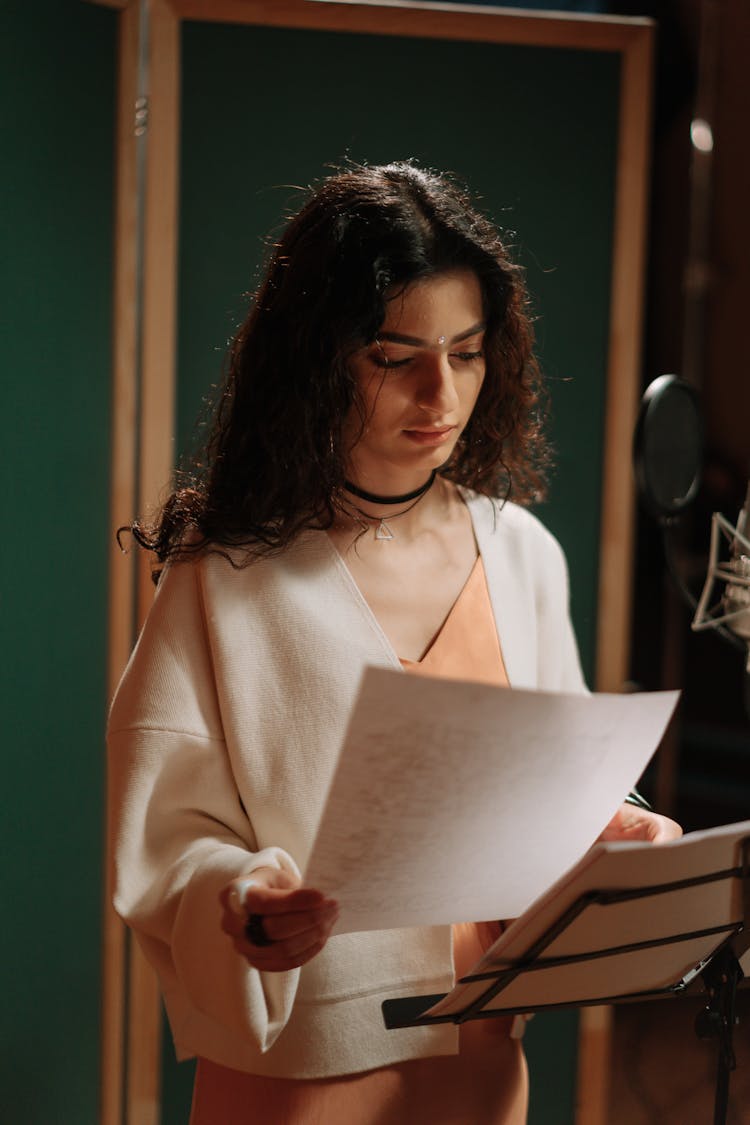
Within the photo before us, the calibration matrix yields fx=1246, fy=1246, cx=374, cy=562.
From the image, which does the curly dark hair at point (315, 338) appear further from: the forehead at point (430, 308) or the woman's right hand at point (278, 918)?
the woman's right hand at point (278, 918)

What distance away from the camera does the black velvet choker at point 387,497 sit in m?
1.26

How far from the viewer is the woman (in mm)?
1142

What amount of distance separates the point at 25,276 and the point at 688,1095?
7.49 ft

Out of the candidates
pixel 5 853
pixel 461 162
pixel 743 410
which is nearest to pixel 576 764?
pixel 5 853

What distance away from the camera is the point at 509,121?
1979mm

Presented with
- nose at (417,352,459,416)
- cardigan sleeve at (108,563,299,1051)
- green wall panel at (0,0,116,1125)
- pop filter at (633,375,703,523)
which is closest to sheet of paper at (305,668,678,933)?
cardigan sleeve at (108,563,299,1051)

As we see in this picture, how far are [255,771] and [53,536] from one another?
31.9 inches

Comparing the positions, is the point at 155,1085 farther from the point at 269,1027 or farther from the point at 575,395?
the point at 575,395

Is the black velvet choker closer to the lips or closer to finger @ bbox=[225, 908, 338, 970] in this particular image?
the lips

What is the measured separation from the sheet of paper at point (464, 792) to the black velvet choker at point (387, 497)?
389mm

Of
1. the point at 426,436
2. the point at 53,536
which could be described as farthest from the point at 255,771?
the point at 53,536

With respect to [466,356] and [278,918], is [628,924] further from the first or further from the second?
[466,356]

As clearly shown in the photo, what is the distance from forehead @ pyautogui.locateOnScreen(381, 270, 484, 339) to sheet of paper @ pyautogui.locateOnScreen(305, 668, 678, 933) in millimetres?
408

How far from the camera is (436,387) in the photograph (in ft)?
3.80
